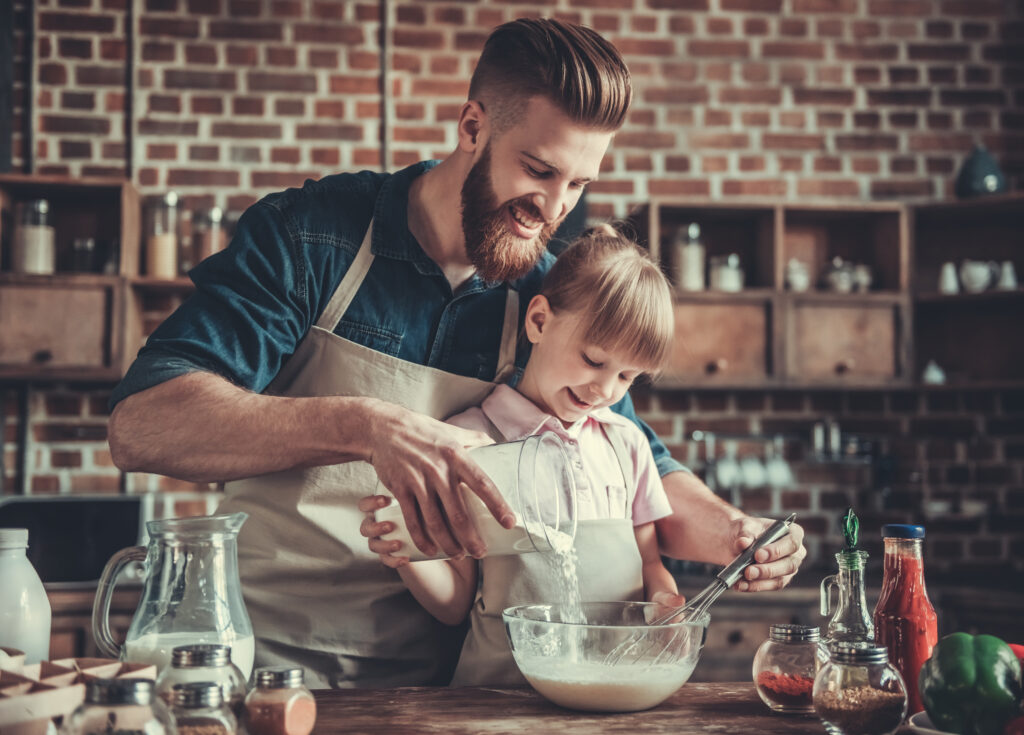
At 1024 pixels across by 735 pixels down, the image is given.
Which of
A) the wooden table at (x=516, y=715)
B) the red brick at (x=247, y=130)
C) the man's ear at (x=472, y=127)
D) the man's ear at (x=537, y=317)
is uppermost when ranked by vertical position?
the red brick at (x=247, y=130)

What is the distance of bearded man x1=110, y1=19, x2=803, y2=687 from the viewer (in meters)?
1.29

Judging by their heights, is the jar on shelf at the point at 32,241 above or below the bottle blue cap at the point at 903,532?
above

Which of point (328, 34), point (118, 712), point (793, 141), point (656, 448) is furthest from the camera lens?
point (793, 141)

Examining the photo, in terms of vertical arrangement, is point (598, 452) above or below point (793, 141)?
below

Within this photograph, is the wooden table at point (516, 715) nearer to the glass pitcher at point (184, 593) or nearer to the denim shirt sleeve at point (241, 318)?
the glass pitcher at point (184, 593)

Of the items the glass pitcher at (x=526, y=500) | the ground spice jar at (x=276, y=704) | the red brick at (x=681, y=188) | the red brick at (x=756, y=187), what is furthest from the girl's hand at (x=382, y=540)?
the red brick at (x=756, y=187)

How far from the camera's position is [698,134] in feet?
11.8

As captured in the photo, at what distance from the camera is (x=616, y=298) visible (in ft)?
4.81

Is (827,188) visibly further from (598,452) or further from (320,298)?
(320,298)

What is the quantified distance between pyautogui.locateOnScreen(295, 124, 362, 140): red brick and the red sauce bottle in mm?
2816

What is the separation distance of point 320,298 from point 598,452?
0.51 m

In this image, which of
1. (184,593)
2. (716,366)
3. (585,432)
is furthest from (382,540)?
(716,366)

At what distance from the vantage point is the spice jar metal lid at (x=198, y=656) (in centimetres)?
84

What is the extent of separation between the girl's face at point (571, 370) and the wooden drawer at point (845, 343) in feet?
6.35
